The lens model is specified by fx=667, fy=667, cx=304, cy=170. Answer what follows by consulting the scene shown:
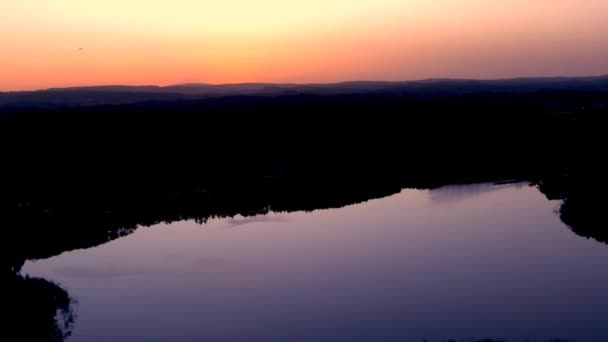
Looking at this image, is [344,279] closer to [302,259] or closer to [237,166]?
[302,259]

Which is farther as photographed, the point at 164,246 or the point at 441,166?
the point at 441,166

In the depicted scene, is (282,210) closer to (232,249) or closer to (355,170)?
(232,249)

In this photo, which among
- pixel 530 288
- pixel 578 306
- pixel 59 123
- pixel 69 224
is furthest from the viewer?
pixel 59 123

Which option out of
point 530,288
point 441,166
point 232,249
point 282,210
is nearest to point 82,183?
point 282,210

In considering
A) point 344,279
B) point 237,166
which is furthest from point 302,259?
point 237,166

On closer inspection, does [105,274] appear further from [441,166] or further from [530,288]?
[441,166]

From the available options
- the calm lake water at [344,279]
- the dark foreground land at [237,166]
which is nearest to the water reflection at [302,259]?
the calm lake water at [344,279]

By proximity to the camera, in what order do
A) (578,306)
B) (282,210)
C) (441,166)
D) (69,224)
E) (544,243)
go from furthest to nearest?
(441,166) → (282,210) → (69,224) → (544,243) → (578,306)
